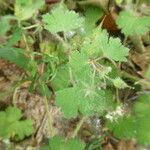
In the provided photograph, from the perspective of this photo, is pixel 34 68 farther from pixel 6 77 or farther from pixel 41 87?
pixel 6 77

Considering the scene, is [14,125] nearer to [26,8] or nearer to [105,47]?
[26,8]

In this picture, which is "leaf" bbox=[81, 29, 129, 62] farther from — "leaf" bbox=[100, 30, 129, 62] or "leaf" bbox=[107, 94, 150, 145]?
"leaf" bbox=[107, 94, 150, 145]

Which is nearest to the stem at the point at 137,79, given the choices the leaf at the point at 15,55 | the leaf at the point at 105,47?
the leaf at the point at 105,47

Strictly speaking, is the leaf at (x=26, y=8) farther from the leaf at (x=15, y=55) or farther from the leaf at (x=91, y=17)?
the leaf at (x=91, y=17)

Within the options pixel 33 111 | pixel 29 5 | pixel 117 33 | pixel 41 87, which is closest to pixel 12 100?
pixel 33 111

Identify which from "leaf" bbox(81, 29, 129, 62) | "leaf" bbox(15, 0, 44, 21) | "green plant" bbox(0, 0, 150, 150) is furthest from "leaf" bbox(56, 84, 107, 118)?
"leaf" bbox(15, 0, 44, 21)

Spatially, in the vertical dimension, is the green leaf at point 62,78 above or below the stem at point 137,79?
above
